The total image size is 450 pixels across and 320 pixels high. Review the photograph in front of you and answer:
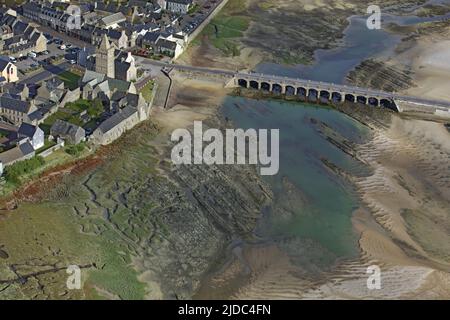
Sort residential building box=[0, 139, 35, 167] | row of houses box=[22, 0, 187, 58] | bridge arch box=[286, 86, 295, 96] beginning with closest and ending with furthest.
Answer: residential building box=[0, 139, 35, 167] → bridge arch box=[286, 86, 295, 96] → row of houses box=[22, 0, 187, 58]

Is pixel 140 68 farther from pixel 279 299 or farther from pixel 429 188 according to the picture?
pixel 279 299

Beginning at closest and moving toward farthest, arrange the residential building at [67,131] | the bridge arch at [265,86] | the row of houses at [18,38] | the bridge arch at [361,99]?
the residential building at [67,131] < the bridge arch at [361,99] < the row of houses at [18,38] < the bridge arch at [265,86]

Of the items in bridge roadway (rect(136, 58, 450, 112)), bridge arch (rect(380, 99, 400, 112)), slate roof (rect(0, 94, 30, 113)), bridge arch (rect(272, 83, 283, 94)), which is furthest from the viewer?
bridge arch (rect(272, 83, 283, 94))

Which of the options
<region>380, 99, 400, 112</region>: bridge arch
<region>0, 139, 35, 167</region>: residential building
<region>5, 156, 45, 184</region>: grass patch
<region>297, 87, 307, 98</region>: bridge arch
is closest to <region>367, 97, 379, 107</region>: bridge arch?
<region>380, 99, 400, 112</region>: bridge arch

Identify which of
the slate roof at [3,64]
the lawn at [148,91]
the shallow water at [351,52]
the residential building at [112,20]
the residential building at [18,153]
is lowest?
the shallow water at [351,52]

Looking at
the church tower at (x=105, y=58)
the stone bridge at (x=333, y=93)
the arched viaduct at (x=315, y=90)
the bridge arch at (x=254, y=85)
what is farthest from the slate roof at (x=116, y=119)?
the bridge arch at (x=254, y=85)

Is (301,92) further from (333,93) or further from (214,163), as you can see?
(214,163)
